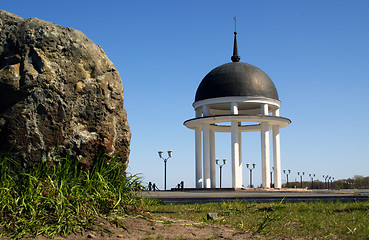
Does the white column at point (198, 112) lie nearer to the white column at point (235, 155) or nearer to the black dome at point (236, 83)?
the black dome at point (236, 83)

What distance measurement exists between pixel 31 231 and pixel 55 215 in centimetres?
45

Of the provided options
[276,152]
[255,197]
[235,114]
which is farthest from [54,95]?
[276,152]

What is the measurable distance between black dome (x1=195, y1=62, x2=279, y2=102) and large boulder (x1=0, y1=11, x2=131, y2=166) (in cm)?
3041

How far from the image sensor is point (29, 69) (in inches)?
266

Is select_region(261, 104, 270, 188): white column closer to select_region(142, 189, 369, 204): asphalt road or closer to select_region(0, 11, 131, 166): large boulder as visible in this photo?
select_region(142, 189, 369, 204): asphalt road

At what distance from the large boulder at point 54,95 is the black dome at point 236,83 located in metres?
30.4

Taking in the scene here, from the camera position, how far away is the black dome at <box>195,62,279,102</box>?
3753 centimetres

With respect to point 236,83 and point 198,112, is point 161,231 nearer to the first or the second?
point 236,83

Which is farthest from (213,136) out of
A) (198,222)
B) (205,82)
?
(198,222)

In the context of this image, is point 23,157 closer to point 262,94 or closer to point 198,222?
point 198,222

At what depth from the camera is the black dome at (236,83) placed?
37531 mm

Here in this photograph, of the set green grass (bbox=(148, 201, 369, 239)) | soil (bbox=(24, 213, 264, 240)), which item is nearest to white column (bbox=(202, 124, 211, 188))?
green grass (bbox=(148, 201, 369, 239))

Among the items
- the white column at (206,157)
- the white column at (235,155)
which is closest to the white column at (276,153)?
the white column at (235,155)

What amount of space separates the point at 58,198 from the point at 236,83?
32.6 metres
